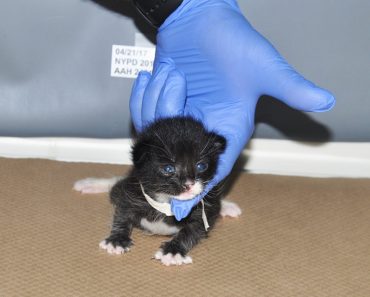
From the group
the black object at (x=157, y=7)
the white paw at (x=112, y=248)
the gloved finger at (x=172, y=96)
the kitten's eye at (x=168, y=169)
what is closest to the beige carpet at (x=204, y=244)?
the white paw at (x=112, y=248)

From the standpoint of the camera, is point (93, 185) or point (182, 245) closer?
point (182, 245)

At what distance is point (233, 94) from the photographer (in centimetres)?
172

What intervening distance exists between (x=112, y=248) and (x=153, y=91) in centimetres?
41

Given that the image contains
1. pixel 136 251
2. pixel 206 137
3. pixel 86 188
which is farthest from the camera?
pixel 86 188

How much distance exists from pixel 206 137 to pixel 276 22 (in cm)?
65

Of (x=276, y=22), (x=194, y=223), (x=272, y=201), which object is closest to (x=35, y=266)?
(x=194, y=223)

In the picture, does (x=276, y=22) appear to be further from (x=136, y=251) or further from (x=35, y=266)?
(x=35, y=266)

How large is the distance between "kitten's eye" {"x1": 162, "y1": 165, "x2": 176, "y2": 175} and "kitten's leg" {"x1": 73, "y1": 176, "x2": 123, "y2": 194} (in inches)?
19.3

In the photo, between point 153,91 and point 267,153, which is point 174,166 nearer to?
point 153,91

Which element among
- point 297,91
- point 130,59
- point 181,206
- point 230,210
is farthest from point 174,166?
point 130,59

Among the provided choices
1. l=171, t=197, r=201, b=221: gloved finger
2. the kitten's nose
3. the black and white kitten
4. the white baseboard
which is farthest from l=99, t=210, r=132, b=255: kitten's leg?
the white baseboard

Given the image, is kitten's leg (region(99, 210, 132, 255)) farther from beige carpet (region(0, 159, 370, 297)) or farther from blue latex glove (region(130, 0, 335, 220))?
blue latex glove (region(130, 0, 335, 220))

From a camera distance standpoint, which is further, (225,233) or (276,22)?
(276,22)

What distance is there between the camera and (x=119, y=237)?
1771 mm
